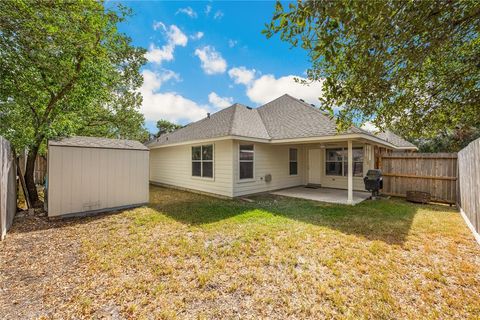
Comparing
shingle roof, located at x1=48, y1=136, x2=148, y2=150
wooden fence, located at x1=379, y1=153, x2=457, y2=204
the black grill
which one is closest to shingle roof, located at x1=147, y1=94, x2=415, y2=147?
the black grill

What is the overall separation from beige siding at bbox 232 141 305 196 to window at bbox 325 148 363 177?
1440 millimetres

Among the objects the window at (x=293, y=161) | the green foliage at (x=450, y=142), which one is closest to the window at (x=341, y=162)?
the window at (x=293, y=161)

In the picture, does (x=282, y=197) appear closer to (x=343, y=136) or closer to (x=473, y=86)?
(x=343, y=136)

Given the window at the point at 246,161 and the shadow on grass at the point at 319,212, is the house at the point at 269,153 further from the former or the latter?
the shadow on grass at the point at 319,212

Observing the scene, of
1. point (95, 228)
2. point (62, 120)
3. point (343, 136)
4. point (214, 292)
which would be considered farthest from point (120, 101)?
point (214, 292)

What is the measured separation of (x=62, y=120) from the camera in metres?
6.72

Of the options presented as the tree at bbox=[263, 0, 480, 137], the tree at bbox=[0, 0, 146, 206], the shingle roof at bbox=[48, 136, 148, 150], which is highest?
the tree at bbox=[0, 0, 146, 206]

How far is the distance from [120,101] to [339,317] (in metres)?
14.1

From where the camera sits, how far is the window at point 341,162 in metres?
9.99

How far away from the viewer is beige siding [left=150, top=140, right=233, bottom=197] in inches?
330

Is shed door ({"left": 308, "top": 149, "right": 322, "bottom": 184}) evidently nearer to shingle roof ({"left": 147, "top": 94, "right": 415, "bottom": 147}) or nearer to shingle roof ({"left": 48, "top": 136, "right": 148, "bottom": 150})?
shingle roof ({"left": 147, "top": 94, "right": 415, "bottom": 147})

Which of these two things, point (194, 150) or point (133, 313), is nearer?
point (133, 313)

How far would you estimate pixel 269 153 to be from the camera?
970cm

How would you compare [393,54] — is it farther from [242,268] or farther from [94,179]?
[94,179]
